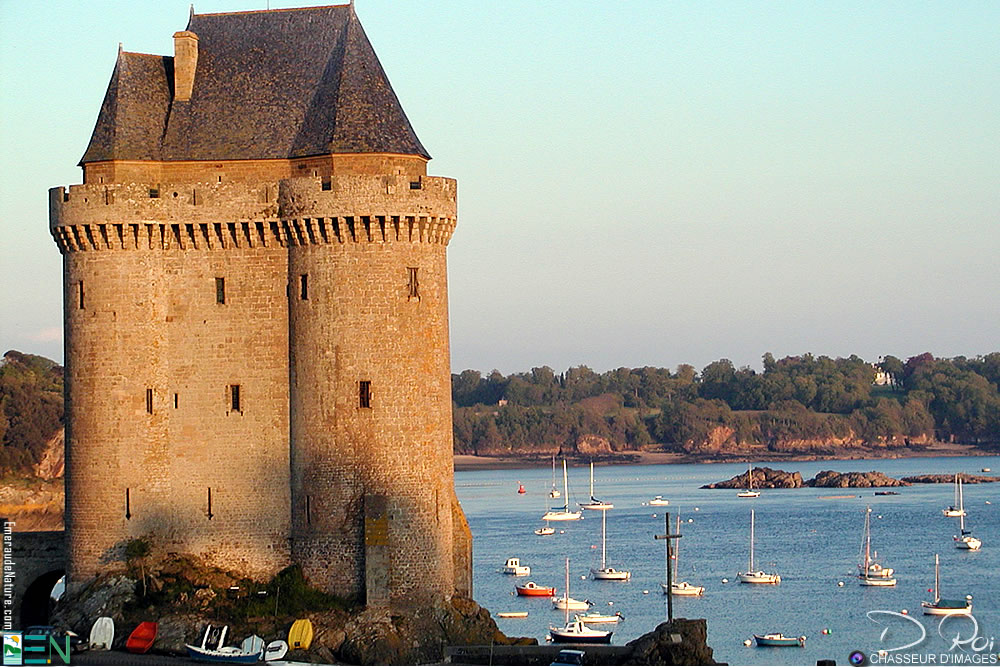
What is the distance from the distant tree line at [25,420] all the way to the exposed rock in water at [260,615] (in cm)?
7041

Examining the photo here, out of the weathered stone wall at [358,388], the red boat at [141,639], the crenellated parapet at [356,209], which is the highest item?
the crenellated parapet at [356,209]

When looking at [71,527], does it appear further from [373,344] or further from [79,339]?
[373,344]

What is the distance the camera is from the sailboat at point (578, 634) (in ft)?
217

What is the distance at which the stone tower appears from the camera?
1644 inches

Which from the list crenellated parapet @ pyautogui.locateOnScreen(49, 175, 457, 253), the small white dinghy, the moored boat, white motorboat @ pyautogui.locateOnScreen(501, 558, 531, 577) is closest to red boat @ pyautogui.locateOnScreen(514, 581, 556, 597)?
white motorboat @ pyautogui.locateOnScreen(501, 558, 531, 577)

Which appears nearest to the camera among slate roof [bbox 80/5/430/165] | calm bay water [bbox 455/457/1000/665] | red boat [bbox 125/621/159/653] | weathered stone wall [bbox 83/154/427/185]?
red boat [bbox 125/621/159/653]

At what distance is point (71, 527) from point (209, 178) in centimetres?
889

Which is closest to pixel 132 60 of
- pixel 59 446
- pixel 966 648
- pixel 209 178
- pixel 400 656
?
pixel 209 178

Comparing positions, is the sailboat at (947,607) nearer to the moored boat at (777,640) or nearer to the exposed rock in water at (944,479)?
the moored boat at (777,640)

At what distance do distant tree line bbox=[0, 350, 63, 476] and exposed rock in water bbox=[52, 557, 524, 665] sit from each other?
70408 mm

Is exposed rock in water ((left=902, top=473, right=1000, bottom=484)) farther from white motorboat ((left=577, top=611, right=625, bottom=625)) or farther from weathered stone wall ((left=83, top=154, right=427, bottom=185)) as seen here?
weathered stone wall ((left=83, top=154, right=427, bottom=185))

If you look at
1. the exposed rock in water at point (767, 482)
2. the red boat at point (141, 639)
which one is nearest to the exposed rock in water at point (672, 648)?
the red boat at point (141, 639)

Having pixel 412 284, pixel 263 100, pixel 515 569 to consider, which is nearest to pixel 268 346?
pixel 412 284

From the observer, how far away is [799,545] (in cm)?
11206
